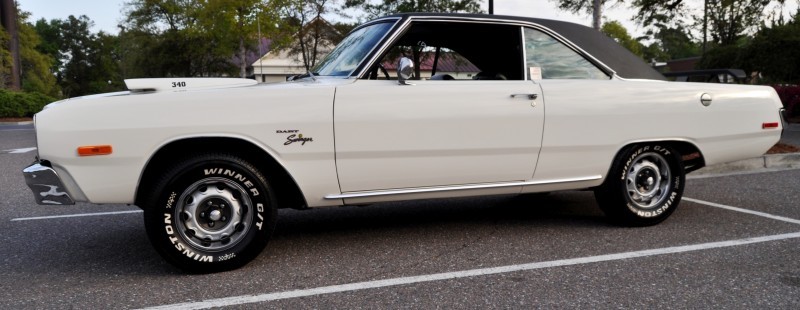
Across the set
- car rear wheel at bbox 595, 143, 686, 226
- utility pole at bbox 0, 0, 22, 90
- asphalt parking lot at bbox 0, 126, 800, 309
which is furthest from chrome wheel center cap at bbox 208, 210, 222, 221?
utility pole at bbox 0, 0, 22, 90

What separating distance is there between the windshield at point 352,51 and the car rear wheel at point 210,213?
1.01m

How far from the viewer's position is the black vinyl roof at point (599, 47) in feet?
14.3

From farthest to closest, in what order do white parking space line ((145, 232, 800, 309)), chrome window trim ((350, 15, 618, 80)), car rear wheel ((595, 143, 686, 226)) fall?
1. car rear wheel ((595, 143, 686, 226))
2. chrome window trim ((350, 15, 618, 80))
3. white parking space line ((145, 232, 800, 309))

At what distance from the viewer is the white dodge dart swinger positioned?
3.34m

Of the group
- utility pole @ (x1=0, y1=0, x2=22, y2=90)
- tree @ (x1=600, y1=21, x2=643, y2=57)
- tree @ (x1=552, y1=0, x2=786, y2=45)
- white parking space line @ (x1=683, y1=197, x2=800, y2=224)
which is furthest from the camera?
tree @ (x1=600, y1=21, x2=643, y2=57)

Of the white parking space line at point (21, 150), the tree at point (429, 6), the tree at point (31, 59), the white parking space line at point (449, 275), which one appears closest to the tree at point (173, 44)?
the tree at point (31, 59)

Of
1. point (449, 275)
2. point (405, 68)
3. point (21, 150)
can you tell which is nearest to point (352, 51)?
point (405, 68)

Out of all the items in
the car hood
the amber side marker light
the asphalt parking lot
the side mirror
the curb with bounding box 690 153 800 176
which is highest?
the side mirror

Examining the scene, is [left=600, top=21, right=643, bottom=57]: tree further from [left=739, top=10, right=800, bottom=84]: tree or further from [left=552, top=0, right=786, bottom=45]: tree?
[left=739, top=10, right=800, bottom=84]: tree

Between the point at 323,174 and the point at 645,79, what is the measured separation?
2.60 meters

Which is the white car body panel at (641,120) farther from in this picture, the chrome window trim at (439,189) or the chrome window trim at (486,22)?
the chrome window trim at (486,22)

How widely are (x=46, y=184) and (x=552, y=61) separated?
341 centimetres

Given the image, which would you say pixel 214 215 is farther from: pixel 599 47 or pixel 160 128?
pixel 599 47

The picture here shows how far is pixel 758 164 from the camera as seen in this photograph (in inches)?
310
